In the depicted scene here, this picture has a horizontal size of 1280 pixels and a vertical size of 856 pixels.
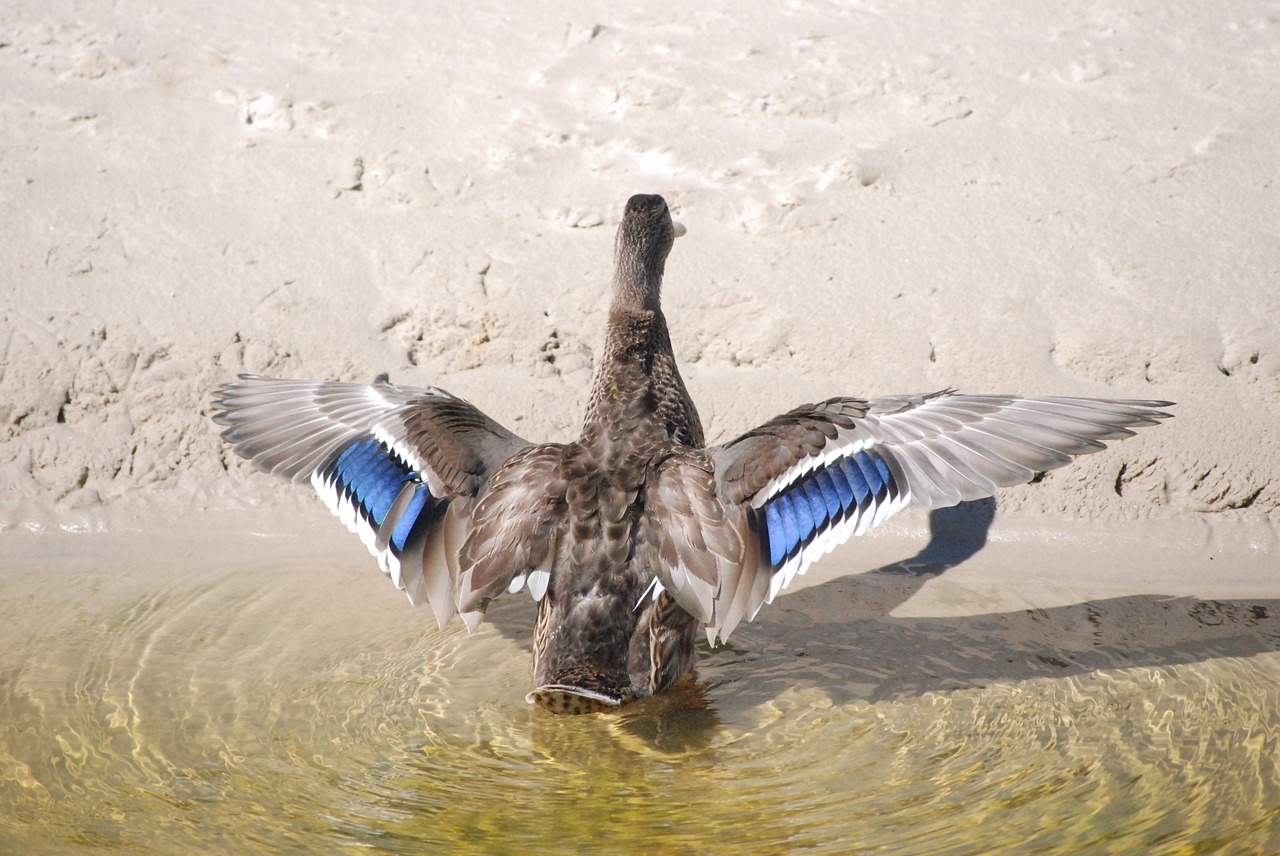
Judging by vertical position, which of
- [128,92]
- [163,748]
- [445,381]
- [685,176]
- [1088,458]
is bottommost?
[163,748]

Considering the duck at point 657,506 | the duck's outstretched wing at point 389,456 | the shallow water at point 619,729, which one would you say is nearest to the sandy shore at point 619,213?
the shallow water at point 619,729

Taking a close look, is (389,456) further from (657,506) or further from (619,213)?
(619,213)

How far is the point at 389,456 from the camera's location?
13.3ft

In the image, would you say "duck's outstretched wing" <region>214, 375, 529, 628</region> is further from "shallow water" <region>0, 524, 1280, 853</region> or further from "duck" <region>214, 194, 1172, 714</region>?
"shallow water" <region>0, 524, 1280, 853</region>

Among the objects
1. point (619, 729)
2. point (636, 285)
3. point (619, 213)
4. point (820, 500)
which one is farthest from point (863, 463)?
point (619, 213)

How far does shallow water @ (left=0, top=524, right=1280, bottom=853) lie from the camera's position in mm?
3236

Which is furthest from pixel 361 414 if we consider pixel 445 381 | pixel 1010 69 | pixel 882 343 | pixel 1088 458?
pixel 1010 69

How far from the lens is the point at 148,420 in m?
5.19

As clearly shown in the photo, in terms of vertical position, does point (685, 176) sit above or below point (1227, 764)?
above

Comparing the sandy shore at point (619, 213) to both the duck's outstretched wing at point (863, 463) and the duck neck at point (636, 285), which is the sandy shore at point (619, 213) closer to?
the duck neck at point (636, 285)

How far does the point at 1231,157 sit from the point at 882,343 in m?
2.29

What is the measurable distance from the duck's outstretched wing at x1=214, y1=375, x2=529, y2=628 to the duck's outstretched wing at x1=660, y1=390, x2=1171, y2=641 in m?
0.79

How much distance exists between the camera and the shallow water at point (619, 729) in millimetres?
3236

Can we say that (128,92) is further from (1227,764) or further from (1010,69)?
(1227,764)
